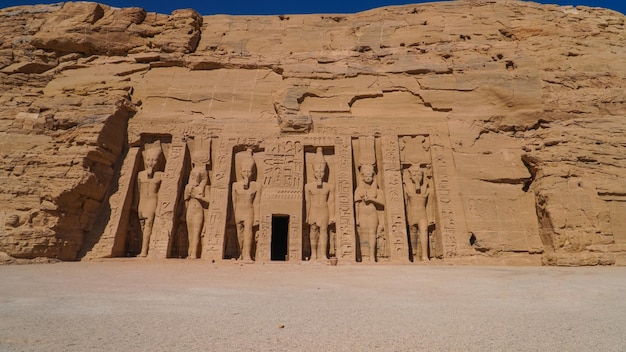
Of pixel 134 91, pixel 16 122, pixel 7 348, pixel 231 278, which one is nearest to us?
pixel 7 348

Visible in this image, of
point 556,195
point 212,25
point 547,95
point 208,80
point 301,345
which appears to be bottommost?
point 301,345

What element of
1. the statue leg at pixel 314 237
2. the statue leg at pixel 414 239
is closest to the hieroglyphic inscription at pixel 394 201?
the statue leg at pixel 414 239

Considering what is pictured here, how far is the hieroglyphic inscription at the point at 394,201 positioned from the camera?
10.6m

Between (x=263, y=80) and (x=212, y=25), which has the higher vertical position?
(x=212, y=25)

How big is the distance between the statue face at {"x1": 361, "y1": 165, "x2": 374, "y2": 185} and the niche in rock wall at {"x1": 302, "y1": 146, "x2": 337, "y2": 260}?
89 centimetres

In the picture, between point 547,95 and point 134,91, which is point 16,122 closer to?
point 134,91

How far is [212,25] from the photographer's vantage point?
16.4 m

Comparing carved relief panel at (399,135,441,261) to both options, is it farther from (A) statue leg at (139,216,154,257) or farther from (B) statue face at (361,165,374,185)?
(A) statue leg at (139,216,154,257)

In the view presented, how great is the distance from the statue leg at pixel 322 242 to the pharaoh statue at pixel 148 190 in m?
4.90

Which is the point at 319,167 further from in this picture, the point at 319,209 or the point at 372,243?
the point at 372,243

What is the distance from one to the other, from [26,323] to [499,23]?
16.5 meters

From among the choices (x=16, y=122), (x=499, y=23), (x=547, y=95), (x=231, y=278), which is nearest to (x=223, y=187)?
(x=231, y=278)

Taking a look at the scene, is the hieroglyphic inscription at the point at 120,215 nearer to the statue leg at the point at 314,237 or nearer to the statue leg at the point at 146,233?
the statue leg at the point at 146,233

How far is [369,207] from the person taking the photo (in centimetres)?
1120
